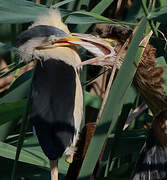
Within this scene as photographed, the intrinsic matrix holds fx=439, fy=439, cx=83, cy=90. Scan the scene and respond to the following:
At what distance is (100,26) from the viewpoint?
1055 mm

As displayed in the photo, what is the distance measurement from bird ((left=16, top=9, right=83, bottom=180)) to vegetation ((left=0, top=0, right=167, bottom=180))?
33 mm

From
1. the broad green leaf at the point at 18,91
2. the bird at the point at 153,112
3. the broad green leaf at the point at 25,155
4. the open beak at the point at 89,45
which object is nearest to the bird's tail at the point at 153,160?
the bird at the point at 153,112

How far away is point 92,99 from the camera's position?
136 centimetres

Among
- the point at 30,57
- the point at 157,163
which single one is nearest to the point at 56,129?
the point at 30,57

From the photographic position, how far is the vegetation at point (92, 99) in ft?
2.27

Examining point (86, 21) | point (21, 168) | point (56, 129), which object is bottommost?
point (21, 168)

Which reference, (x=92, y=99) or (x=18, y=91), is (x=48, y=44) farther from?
(x=92, y=99)

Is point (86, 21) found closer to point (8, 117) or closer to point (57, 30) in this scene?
point (57, 30)

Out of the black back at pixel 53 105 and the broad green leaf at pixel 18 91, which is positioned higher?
the black back at pixel 53 105

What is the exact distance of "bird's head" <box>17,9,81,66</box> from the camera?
0.78 meters

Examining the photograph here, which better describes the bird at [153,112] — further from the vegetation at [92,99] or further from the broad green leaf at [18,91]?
the broad green leaf at [18,91]

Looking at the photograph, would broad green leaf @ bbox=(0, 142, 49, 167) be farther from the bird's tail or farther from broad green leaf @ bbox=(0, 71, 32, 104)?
the bird's tail

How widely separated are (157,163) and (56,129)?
248 mm

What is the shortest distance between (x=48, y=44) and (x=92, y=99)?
59cm
